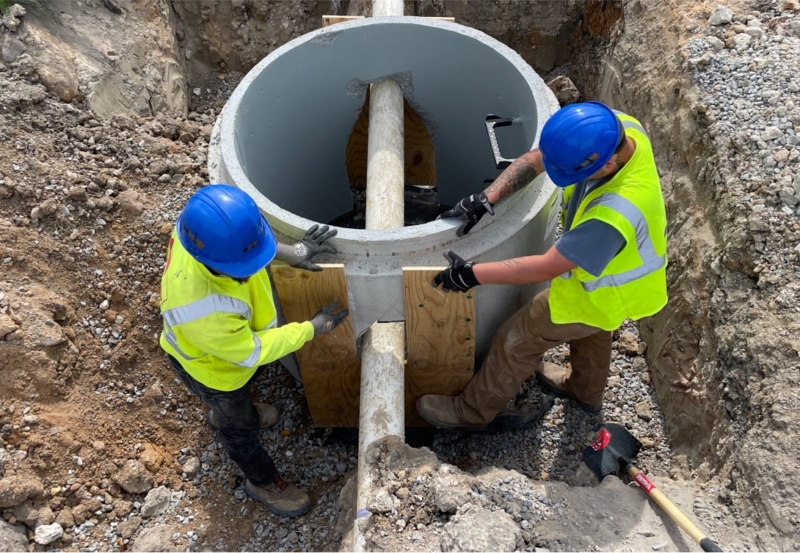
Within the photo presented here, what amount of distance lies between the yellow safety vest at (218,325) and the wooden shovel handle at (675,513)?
78.8 inches

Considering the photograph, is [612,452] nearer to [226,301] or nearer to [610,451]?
[610,451]

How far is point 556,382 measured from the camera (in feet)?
14.0

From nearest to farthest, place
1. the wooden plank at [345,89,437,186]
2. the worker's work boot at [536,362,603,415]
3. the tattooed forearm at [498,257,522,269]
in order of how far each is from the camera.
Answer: the tattooed forearm at [498,257,522,269]
the worker's work boot at [536,362,603,415]
the wooden plank at [345,89,437,186]

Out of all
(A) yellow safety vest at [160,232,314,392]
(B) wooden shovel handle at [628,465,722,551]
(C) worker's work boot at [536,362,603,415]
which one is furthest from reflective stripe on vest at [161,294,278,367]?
(C) worker's work boot at [536,362,603,415]

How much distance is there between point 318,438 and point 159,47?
395 cm

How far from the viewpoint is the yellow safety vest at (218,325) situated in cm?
266

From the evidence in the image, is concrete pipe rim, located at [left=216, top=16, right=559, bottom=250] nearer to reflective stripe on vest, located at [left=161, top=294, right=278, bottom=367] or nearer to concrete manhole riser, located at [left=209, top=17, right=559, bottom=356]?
concrete manhole riser, located at [left=209, top=17, right=559, bottom=356]

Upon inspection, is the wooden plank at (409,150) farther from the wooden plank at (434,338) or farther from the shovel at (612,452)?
the shovel at (612,452)

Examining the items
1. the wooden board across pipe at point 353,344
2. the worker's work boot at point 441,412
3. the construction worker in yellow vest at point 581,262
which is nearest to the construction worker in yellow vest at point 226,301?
the wooden board across pipe at point 353,344

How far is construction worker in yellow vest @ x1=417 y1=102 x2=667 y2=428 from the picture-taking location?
273 centimetres

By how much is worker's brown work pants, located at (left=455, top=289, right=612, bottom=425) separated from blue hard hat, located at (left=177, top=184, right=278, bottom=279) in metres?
1.69

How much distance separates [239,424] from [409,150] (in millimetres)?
3247

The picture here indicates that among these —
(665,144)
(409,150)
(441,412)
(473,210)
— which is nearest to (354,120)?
(409,150)

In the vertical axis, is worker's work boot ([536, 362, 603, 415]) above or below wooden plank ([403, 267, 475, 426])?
below
